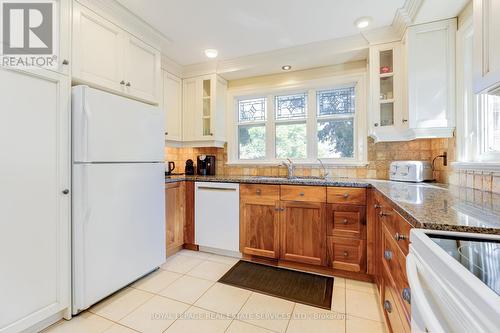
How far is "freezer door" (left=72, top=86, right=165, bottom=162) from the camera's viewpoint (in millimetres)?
1551

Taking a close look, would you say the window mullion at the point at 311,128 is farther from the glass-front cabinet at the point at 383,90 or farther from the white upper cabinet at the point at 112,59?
the white upper cabinet at the point at 112,59

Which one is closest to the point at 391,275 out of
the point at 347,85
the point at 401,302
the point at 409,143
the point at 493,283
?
the point at 401,302

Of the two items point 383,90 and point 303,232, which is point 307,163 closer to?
point 303,232

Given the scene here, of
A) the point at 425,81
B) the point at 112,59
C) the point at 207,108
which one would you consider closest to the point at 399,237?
the point at 425,81

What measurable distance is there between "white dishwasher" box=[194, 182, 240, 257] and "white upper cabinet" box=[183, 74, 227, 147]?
0.72m

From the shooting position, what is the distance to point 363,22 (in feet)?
6.82

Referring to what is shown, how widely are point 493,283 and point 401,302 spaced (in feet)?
2.22

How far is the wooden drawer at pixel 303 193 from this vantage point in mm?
2143

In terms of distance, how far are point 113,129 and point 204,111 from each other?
4.93 feet

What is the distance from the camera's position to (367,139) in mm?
2570

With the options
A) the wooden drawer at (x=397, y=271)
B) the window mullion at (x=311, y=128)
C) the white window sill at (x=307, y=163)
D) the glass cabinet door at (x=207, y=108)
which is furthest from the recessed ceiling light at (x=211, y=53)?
the wooden drawer at (x=397, y=271)

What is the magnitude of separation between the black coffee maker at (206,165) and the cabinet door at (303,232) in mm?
1315

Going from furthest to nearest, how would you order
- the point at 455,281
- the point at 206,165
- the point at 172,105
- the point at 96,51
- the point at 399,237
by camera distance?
the point at 206,165
the point at 172,105
the point at 96,51
the point at 399,237
the point at 455,281

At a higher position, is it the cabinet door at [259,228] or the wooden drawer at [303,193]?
the wooden drawer at [303,193]
